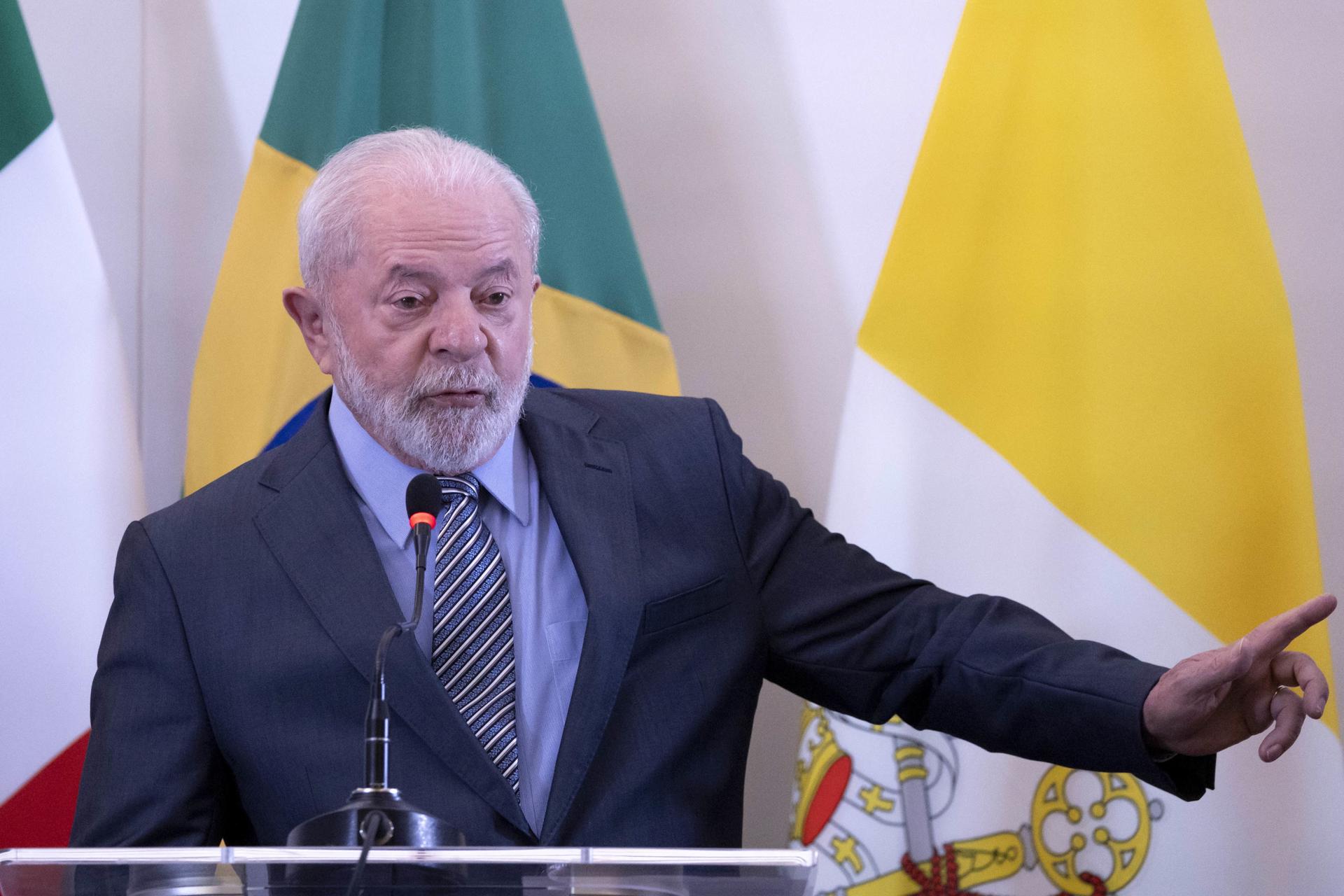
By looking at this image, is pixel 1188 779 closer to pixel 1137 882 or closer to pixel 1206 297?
pixel 1137 882

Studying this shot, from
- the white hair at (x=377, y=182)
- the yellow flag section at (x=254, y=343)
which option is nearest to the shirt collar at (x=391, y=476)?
the white hair at (x=377, y=182)

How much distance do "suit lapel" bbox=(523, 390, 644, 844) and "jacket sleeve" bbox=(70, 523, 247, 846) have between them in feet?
1.48

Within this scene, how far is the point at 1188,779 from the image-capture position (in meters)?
1.66

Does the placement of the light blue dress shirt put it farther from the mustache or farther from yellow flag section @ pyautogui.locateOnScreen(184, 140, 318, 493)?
yellow flag section @ pyautogui.locateOnScreen(184, 140, 318, 493)

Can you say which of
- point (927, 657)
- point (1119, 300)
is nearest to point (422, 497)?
point (927, 657)

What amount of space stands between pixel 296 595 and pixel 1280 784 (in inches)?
60.6

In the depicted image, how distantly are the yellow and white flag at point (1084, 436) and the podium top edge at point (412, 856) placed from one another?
1.29 m

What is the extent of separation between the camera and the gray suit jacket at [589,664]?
67.4 inches

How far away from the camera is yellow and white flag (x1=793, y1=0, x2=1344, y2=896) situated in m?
2.24

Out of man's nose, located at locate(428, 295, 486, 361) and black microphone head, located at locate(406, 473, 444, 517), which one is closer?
black microphone head, located at locate(406, 473, 444, 517)

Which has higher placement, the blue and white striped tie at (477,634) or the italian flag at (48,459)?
the italian flag at (48,459)

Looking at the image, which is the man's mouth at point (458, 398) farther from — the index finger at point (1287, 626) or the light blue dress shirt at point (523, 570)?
the index finger at point (1287, 626)

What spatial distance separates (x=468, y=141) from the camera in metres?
2.60

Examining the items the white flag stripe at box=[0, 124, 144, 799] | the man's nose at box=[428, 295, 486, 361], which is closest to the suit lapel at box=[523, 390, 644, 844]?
the man's nose at box=[428, 295, 486, 361]
